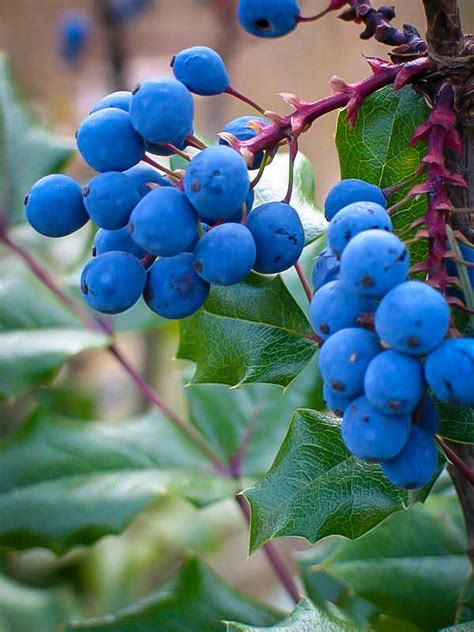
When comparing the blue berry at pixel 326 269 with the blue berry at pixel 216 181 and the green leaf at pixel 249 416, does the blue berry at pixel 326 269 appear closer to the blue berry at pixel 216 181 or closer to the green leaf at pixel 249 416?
the blue berry at pixel 216 181

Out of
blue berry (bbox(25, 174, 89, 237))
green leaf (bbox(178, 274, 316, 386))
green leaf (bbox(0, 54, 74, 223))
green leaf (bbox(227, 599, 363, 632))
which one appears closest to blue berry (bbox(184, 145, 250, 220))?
blue berry (bbox(25, 174, 89, 237))

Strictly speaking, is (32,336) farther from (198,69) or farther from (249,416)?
(198,69)

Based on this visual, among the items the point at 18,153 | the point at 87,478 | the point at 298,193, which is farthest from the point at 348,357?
the point at 18,153

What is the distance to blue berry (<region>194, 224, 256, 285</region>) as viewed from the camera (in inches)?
21.4

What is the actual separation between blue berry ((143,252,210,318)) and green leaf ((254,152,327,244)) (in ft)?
0.72

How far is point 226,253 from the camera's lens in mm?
542

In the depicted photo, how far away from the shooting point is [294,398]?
1.11m

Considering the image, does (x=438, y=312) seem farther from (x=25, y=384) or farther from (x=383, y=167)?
(x=25, y=384)

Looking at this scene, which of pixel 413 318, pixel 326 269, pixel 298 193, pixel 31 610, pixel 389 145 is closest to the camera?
pixel 413 318

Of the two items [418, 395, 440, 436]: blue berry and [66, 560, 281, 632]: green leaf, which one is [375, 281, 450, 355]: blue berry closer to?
[418, 395, 440, 436]: blue berry

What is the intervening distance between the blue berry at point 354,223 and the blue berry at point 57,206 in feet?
0.63

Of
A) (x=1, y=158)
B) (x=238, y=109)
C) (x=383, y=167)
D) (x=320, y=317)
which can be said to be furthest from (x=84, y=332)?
(x=238, y=109)

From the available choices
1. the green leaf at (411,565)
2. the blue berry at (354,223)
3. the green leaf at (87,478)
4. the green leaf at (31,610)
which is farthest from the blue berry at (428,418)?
the green leaf at (31,610)

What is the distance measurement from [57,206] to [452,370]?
293 millimetres
